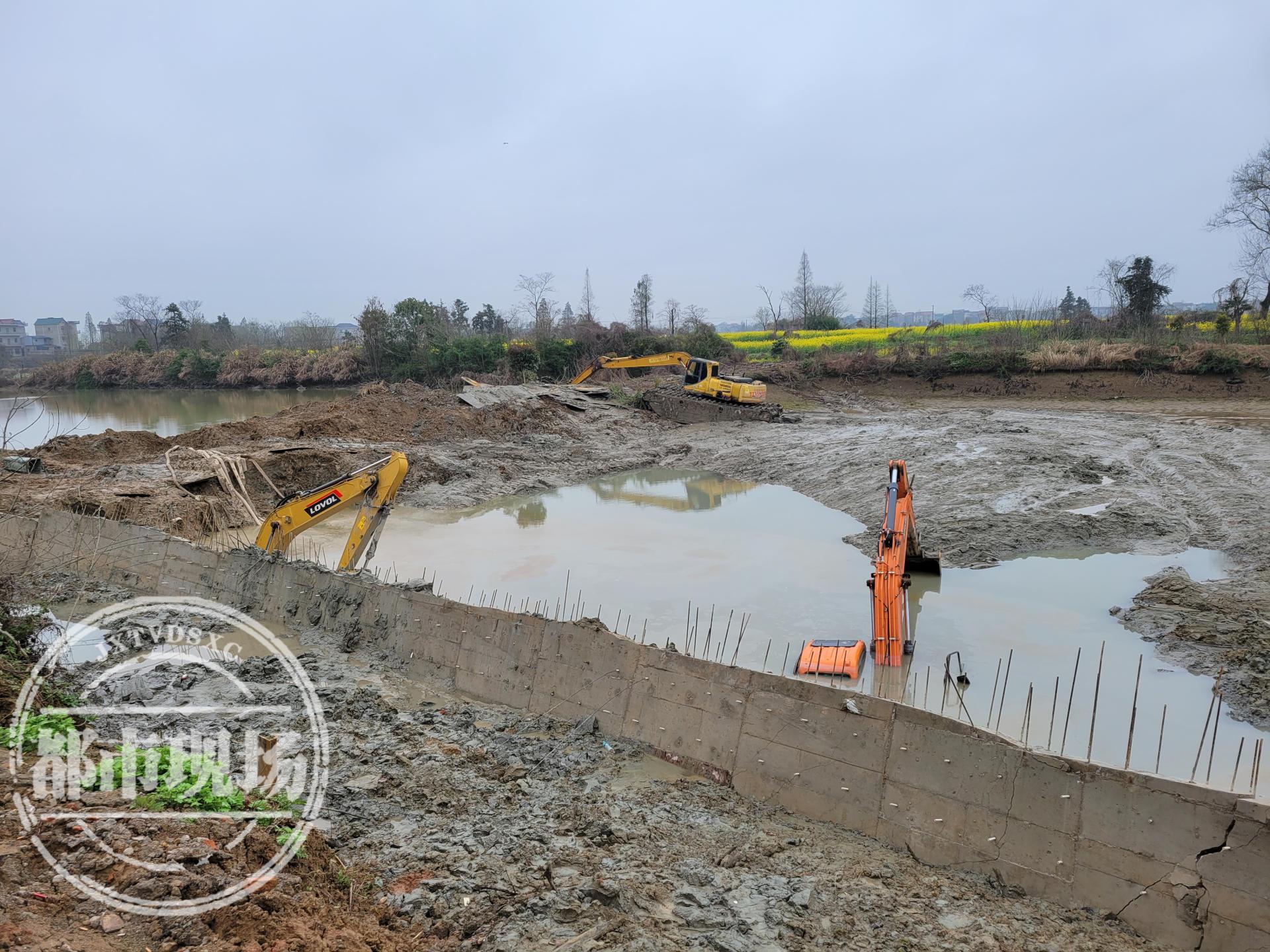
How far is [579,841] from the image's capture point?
4734mm

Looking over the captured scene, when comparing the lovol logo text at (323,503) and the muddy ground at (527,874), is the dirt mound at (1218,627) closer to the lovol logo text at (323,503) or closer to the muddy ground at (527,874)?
the muddy ground at (527,874)

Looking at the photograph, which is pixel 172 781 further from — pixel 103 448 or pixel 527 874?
pixel 103 448

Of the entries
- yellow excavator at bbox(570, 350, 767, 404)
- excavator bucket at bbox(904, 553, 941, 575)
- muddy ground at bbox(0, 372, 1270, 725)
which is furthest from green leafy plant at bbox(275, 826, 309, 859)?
yellow excavator at bbox(570, 350, 767, 404)

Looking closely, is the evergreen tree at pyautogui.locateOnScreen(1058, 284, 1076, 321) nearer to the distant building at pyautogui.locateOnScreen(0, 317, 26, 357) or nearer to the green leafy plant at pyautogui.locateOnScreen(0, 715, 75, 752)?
the green leafy plant at pyautogui.locateOnScreen(0, 715, 75, 752)

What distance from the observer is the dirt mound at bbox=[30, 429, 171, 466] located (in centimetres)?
1681

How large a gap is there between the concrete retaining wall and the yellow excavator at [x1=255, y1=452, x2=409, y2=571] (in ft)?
3.39

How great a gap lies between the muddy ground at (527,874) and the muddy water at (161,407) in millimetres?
23083

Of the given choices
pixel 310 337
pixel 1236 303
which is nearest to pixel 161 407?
pixel 310 337

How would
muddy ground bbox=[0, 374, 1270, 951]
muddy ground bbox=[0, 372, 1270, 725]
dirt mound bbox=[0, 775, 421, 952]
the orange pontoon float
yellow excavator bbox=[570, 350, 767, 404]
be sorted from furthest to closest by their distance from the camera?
yellow excavator bbox=[570, 350, 767, 404] < muddy ground bbox=[0, 372, 1270, 725] < the orange pontoon float < muddy ground bbox=[0, 374, 1270, 951] < dirt mound bbox=[0, 775, 421, 952]

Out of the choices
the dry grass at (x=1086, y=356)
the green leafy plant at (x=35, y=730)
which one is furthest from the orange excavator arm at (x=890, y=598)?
the dry grass at (x=1086, y=356)

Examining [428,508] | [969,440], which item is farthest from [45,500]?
[969,440]

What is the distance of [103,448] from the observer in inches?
685

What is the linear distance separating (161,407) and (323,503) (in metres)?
36.8

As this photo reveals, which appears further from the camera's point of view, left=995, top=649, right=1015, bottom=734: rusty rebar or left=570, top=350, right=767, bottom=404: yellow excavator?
left=570, top=350, right=767, bottom=404: yellow excavator
